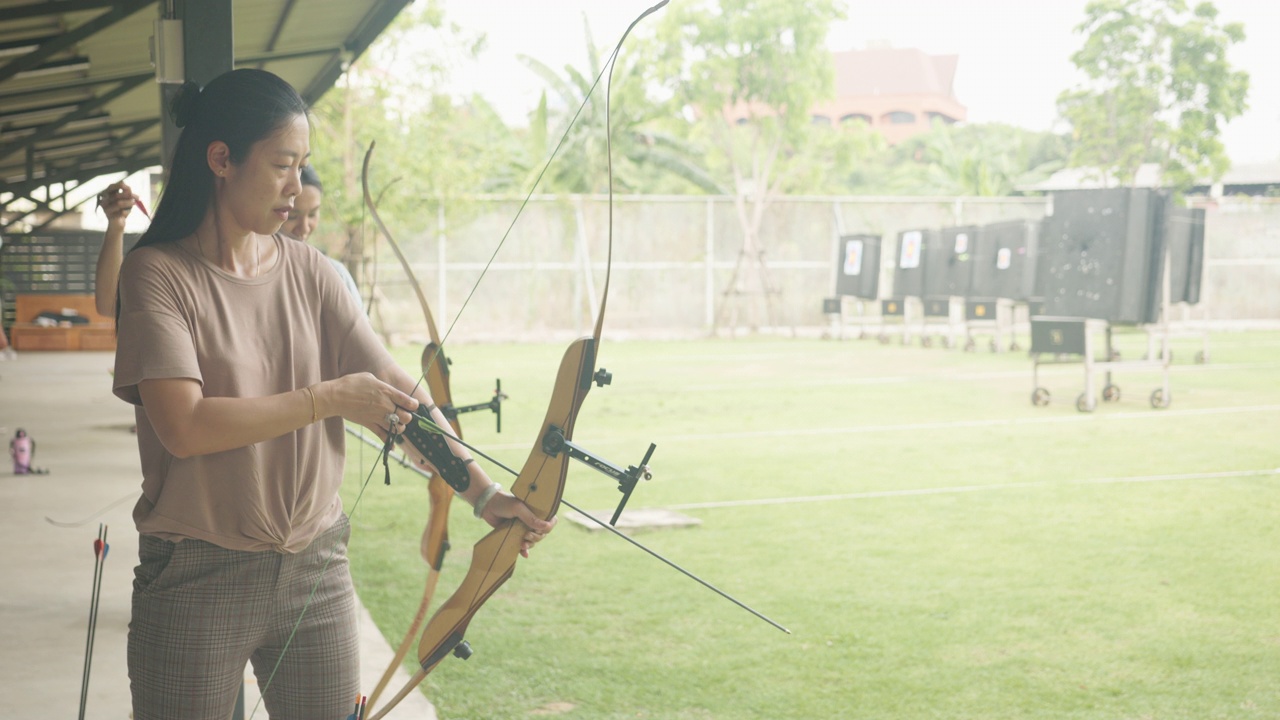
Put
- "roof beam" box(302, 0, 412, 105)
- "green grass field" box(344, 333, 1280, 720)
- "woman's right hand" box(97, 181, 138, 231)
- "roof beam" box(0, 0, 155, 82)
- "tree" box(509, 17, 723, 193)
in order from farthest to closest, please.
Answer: "tree" box(509, 17, 723, 193), "roof beam" box(0, 0, 155, 82), "roof beam" box(302, 0, 412, 105), "green grass field" box(344, 333, 1280, 720), "woman's right hand" box(97, 181, 138, 231)

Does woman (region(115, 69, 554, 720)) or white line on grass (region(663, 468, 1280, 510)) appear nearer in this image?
woman (region(115, 69, 554, 720))

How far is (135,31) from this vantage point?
5617 mm

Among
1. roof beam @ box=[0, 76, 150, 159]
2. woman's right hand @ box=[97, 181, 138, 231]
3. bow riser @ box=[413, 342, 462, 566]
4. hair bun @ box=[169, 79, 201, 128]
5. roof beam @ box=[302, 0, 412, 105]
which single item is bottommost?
bow riser @ box=[413, 342, 462, 566]

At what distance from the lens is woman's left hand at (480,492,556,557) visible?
1.28 m

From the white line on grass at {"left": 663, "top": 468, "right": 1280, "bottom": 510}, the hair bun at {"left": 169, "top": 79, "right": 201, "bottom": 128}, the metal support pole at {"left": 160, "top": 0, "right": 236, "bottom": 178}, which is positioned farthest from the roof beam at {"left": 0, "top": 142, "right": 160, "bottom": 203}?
the hair bun at {"left": 169, "top": 79, "right": 201, "bottom": 128}

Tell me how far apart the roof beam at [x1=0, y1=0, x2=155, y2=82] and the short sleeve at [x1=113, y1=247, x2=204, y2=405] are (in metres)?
3.80

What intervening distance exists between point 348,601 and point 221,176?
1.57 ft

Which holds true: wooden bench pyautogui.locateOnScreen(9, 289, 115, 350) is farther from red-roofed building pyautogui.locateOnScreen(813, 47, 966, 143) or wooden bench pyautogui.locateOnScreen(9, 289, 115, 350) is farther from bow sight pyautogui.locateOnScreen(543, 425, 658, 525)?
red-roofed building pyautogui.locateOnScreen(813, 47, 966, 143)

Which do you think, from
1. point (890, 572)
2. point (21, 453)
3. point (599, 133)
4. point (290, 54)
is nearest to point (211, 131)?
point (890, 572)

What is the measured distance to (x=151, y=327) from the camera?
110cm

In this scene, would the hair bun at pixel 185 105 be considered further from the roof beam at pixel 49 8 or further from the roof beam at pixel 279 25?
the roof beam at pixel 49 8

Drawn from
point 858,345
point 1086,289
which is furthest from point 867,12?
point 1086,289

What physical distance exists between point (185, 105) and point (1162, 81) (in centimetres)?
1850

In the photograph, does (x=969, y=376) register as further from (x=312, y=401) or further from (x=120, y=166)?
(x=312, y=401)
